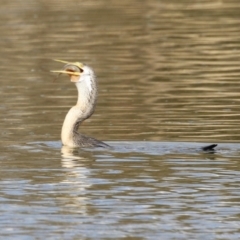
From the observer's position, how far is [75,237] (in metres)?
8.91

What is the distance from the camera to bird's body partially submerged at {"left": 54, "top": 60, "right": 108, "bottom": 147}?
46.0 ft

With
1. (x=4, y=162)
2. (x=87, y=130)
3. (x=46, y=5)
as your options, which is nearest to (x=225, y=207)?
(x=4, y=162)

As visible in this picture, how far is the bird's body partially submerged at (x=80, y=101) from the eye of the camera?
14.0 m

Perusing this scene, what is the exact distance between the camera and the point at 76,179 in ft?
37.8

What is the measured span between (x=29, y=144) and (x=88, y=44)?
13910mm

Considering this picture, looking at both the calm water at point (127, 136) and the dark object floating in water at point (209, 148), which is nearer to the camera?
the calm water at point (127, 136)

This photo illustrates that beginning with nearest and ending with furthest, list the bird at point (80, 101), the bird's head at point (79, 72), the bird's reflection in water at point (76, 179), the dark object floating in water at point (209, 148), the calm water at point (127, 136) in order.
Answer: the calm water at point (127, 136) → the bird's reflection in water at point (76, 179) → the dark object floating in water at point (209, 148) → the bird at point (80, 101) → the bird's head at point (79, 72)

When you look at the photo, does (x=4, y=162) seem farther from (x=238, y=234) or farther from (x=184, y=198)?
(x=238, y=234)

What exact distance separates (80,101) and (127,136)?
0.76m

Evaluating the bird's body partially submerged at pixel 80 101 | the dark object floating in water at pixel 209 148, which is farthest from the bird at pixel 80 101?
the dark object floating in water at pixel 209 148

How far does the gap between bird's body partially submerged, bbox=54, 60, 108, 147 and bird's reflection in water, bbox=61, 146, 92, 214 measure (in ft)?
0.66

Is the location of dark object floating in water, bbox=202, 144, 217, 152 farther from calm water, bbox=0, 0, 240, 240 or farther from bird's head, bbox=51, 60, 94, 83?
bird's head, bbox=51, 60, 94, 83

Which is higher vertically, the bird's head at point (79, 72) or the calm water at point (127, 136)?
the bird's head at point (79, 72)

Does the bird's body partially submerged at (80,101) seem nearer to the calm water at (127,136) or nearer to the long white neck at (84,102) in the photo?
the long white neck at (84,102)
